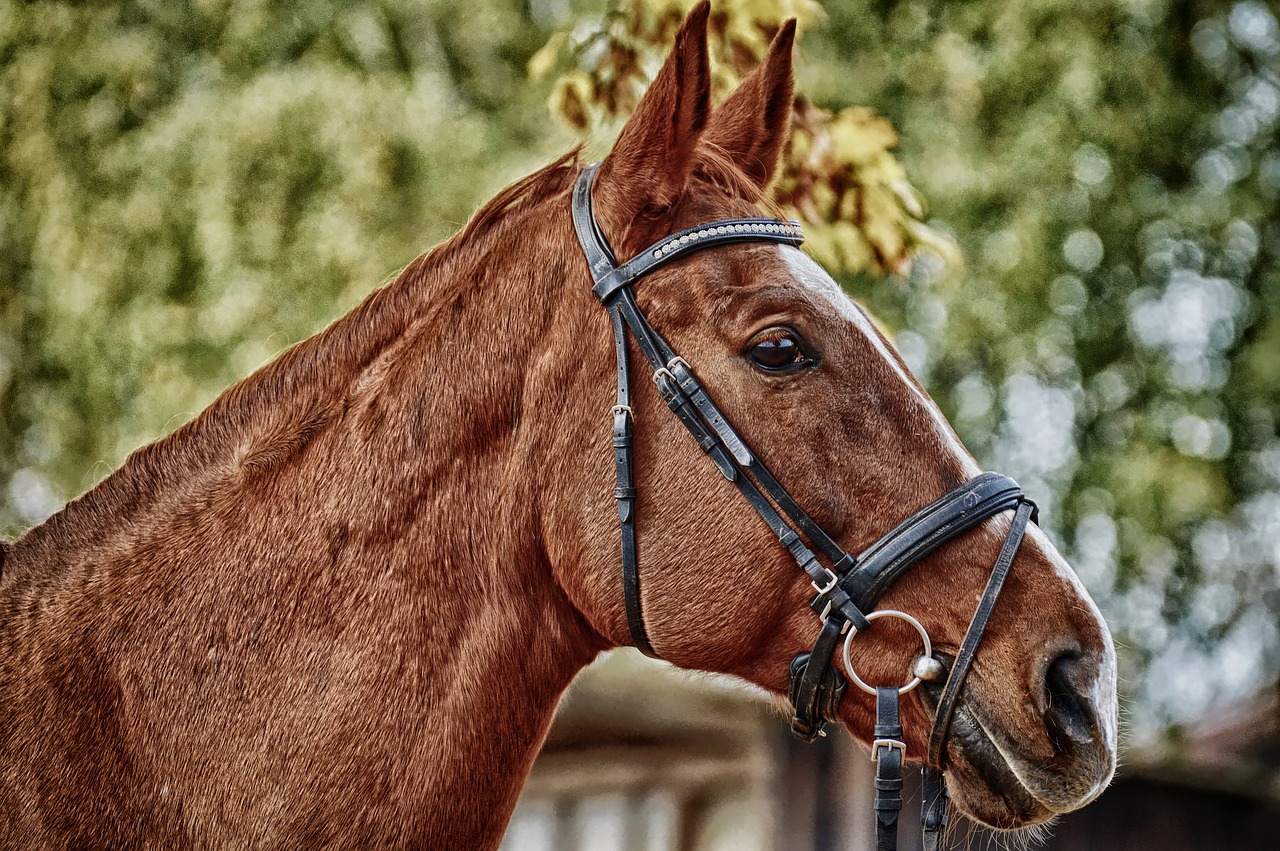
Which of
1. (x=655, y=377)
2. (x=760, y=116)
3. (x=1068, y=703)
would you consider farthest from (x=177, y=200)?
(x=1068, y=703)

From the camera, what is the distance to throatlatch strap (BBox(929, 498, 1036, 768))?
1896 millimetres

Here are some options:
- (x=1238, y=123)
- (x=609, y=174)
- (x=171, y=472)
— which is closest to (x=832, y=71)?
(x=1238, y=123)

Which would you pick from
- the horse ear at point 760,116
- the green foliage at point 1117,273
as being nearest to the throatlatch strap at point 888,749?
the horse ear at point 760,116

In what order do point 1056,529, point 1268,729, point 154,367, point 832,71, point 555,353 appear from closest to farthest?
1. point 555,353
2. point 154,367
3. point 832,71
4. point 1056,529
5. point 1268,729

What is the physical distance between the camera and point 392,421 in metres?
2.20

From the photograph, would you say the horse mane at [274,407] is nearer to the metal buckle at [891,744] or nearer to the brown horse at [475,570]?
the brown horse at [475,570]

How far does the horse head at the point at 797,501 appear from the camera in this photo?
1882 mm

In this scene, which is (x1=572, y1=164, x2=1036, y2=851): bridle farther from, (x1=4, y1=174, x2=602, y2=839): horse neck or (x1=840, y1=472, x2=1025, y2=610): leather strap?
(x1=4, y1=174, x2=602, y2=839): horse neck

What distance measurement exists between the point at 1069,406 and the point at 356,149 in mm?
6642

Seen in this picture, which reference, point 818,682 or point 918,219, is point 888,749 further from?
point 918,219

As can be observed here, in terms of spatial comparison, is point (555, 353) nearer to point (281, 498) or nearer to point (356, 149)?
point (281, 498)

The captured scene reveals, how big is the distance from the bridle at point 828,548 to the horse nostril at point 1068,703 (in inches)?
5.9

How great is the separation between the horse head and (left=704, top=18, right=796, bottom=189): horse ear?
1.02 ft

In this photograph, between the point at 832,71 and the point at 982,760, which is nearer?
the point at 982,760
